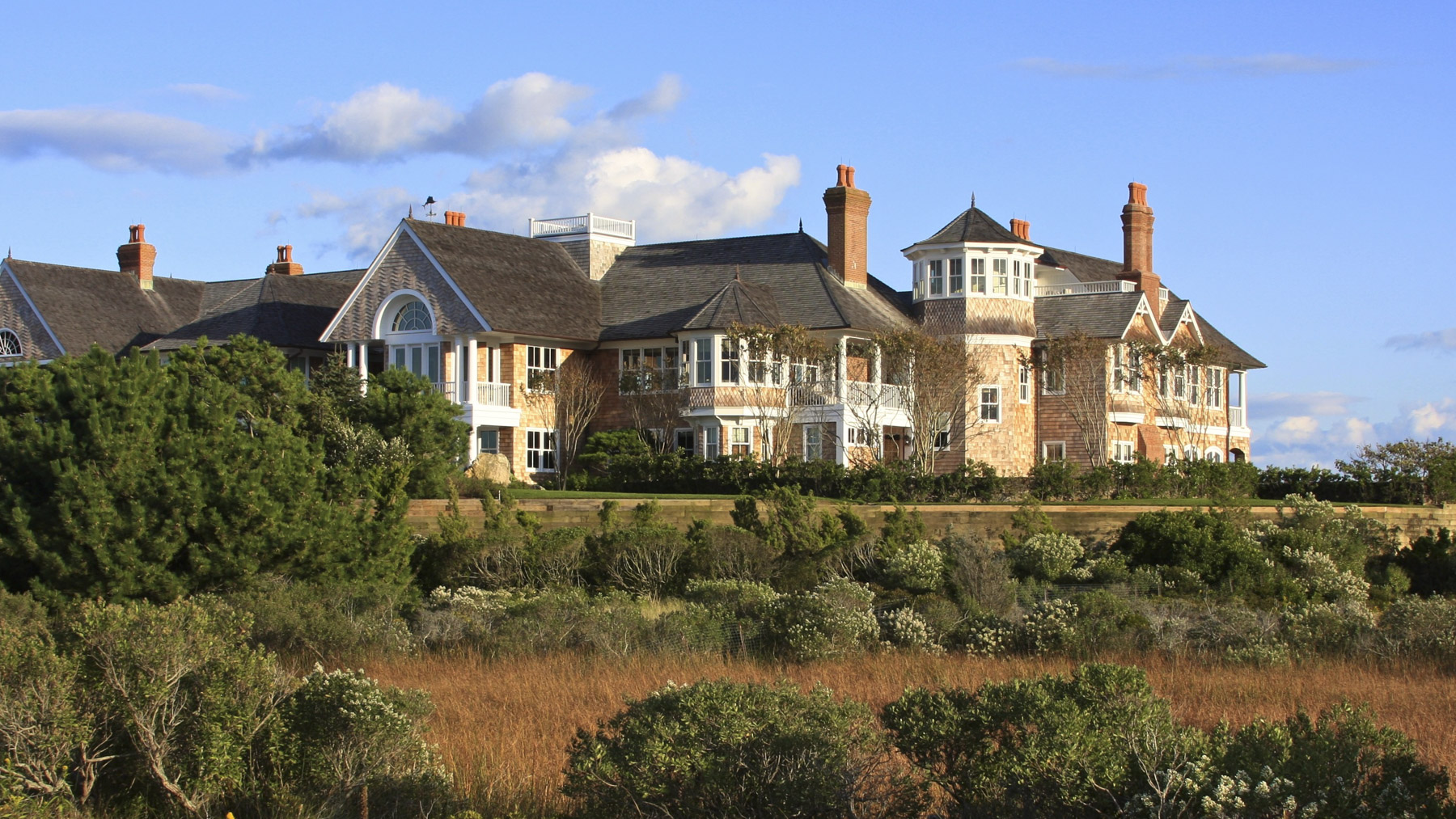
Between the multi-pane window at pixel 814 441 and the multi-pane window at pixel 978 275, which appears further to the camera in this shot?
the multi-pane window at pixel 978 275

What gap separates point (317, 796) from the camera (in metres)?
9.42

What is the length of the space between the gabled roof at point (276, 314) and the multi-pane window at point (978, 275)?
57.9 feet

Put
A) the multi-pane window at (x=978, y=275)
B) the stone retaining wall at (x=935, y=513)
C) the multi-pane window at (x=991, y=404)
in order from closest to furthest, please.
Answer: the stone retaining wall at (x=935, y=513), the multi-pane window at (x=991, y=404), the multi-pane window at (x=978, y=275)

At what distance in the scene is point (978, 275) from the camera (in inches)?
1528

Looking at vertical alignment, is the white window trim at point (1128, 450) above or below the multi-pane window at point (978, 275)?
below

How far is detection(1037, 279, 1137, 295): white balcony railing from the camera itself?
41875 millimetres

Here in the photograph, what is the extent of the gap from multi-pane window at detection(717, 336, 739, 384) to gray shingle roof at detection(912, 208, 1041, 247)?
6641mm

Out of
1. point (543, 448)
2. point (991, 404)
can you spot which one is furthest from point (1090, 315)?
point (543, 448)

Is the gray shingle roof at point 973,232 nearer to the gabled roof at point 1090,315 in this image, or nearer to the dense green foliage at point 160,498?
the gabled roof at point 1090,315

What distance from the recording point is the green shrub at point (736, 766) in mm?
8078

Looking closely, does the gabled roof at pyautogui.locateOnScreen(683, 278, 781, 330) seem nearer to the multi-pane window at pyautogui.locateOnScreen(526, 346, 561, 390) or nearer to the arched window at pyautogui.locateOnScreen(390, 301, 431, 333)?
the multi-pane window at pyautogui.locateOnScreen(526, 346, 561, 390)


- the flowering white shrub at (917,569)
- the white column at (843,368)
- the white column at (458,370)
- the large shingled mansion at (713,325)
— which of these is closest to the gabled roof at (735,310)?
the large shingled mansion at (713,325)

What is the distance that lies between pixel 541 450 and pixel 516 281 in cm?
440

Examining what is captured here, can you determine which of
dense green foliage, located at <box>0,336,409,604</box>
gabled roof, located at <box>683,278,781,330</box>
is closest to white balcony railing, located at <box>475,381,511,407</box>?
gabled roof, located at <box>683,278,781,330</box>
